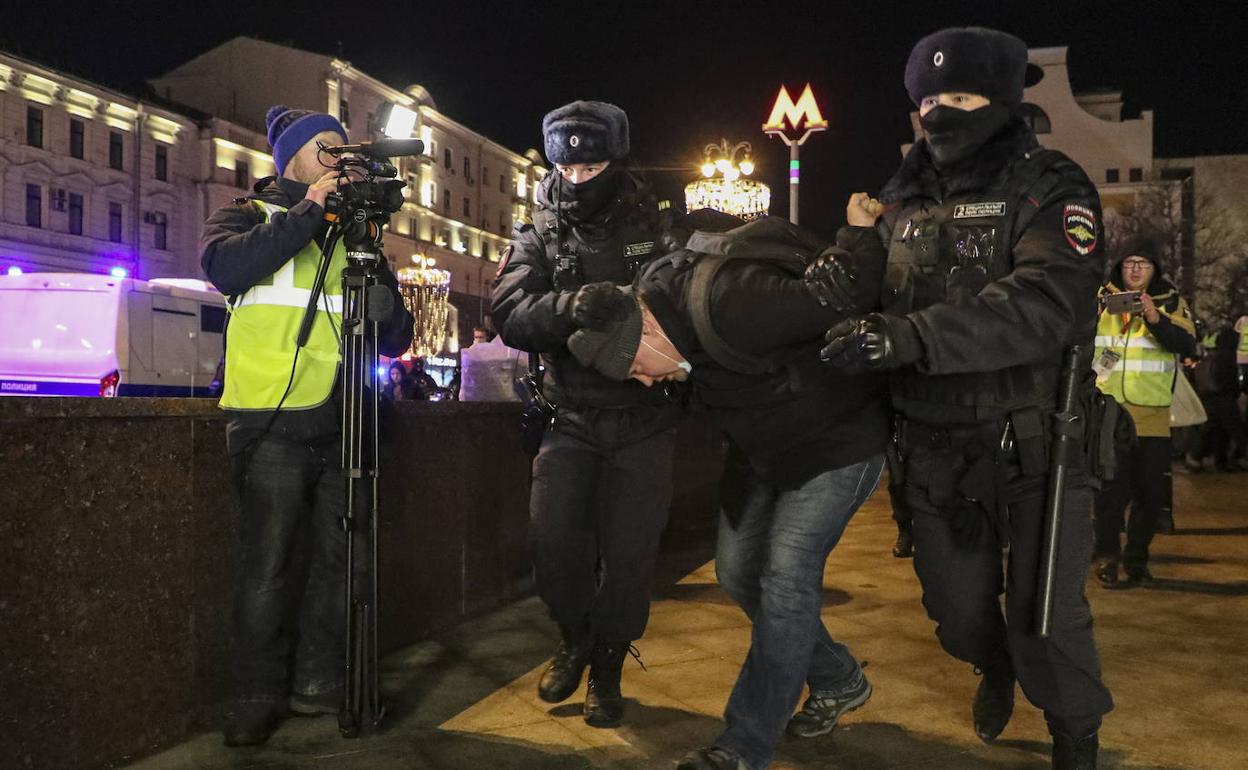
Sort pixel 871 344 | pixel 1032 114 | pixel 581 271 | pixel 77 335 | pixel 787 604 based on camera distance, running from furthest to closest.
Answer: pixel 77 335, pixel 581 271, pixel 1032 114, pixel 787 604, pixel 871 344

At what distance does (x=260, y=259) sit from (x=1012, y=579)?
2.50 metres

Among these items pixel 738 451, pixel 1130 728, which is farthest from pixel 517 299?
pixel 1130 728

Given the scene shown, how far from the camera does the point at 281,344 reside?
12.1 ft

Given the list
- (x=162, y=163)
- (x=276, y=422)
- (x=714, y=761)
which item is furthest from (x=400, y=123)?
(x=162, y=163)

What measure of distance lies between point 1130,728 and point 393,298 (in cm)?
293

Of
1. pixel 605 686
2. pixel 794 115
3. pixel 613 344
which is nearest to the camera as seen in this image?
pixel 613 344

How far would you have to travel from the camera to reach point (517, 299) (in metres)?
3.97

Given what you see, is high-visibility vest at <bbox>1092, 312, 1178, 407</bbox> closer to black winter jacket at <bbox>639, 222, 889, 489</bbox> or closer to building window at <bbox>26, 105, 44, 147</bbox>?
black winter jacket at <bbox>639, 222, 889, 489</bbox>

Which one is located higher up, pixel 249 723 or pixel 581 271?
pixel 581 271

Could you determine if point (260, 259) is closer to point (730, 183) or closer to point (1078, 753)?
point (1078, 753)

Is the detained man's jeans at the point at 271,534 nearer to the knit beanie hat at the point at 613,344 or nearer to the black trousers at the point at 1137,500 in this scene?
the knit beanie hat at the point at 613,344

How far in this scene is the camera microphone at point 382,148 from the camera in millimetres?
3633

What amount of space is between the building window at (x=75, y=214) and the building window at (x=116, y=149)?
2.53 m

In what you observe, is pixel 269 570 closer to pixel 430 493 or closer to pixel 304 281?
pixel 304 281
